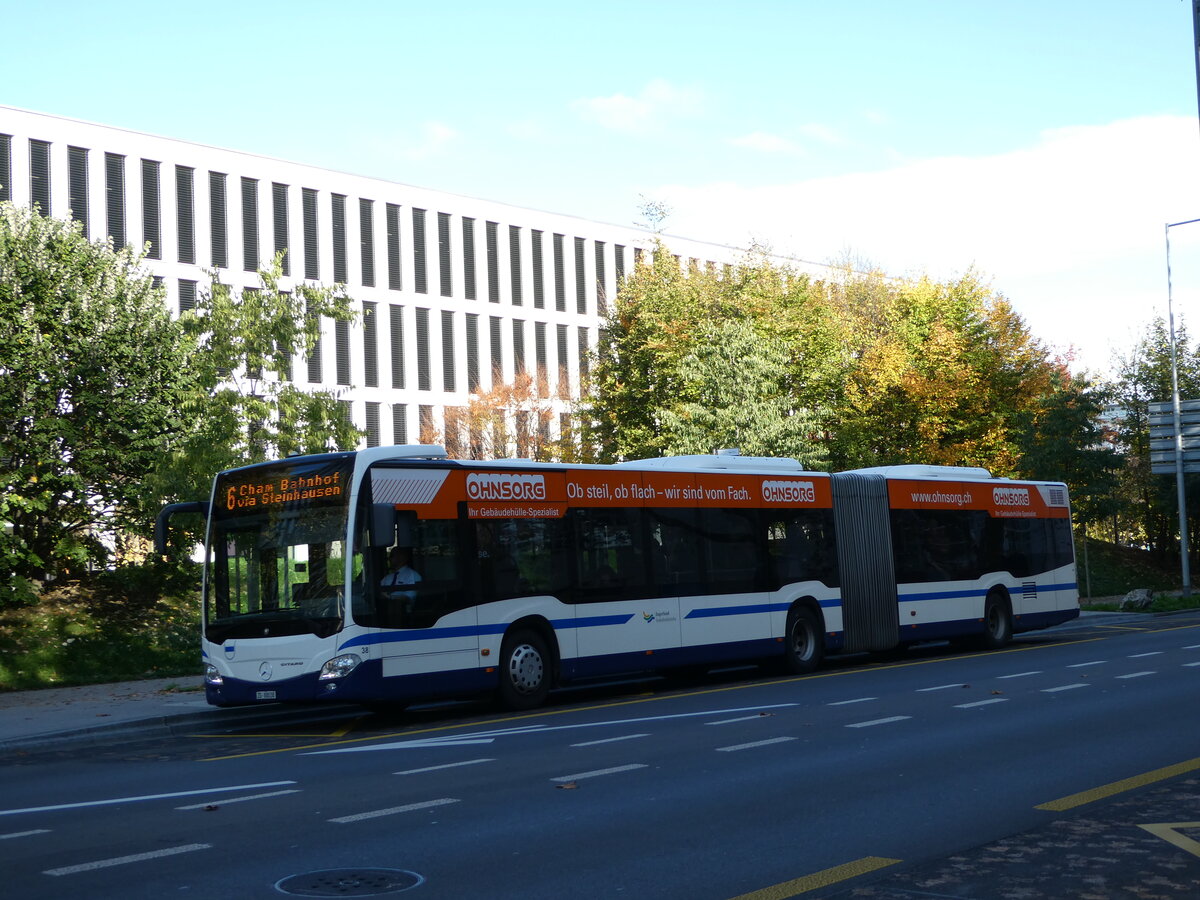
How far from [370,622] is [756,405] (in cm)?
2313

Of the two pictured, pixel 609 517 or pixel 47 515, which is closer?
pixel 609 517

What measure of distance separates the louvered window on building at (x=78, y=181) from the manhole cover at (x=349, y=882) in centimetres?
4885

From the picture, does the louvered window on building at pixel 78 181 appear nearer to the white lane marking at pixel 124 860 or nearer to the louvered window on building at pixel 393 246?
the louvered window on building at pixel 393 246

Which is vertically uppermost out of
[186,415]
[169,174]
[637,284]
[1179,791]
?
[169,174]

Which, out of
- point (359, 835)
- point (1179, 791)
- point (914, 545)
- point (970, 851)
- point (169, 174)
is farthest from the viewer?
point (169, 174)

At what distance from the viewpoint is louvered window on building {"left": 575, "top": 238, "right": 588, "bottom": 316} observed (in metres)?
71.1

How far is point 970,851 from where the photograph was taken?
281 inches

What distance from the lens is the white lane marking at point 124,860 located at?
7.27m

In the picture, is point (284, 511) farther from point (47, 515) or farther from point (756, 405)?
point (756, 405)

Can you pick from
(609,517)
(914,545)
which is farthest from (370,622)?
(914,545)

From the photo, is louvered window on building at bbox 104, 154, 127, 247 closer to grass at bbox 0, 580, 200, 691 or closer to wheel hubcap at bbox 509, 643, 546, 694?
grass at bbox 0, 580, 200, 691

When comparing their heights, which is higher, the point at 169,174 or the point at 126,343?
the point at 169,174

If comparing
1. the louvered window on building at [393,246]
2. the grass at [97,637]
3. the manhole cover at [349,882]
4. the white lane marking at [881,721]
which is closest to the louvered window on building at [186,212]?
the louvered window on building at [393,246]

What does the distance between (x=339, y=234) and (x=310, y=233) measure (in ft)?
5.07
